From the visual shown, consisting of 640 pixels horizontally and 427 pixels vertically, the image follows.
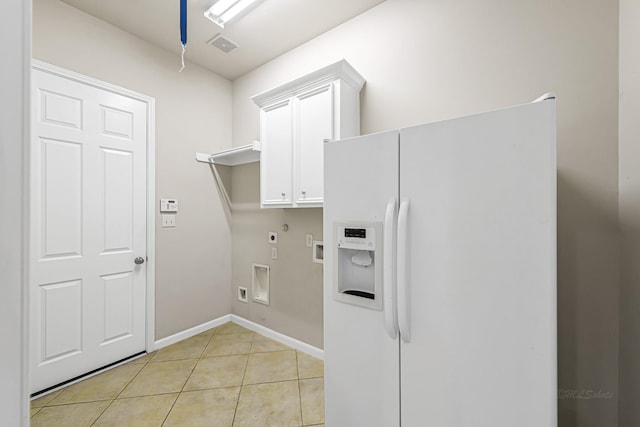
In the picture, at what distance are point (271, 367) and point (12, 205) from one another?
2229 mm

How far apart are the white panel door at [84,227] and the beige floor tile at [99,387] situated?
108 mm

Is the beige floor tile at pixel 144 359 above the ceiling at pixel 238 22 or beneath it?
beneath

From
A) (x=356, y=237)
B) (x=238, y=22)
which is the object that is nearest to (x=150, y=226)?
(x=238, y=22)

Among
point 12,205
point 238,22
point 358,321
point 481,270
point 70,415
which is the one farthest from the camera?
point 238,22

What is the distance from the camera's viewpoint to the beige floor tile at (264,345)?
8.41 ft

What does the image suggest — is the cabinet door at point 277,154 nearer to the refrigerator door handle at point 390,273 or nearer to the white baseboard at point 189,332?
the refrigerator door handle at point 390,273

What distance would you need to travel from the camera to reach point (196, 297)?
2861mm

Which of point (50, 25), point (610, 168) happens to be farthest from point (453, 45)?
point (50, 25)

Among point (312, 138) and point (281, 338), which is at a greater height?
point (312, 138)

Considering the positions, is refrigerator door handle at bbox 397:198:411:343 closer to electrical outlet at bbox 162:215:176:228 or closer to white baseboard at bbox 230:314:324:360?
white baseboard at bbox 230:314:324:360

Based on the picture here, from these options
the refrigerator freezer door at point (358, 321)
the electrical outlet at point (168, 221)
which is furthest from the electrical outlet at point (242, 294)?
the refrigerator freezer door at point (358, 321)

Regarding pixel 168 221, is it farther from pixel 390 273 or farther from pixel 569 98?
pixel 569 98

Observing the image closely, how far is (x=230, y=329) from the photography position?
2979 mm

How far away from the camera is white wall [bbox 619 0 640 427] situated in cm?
118
